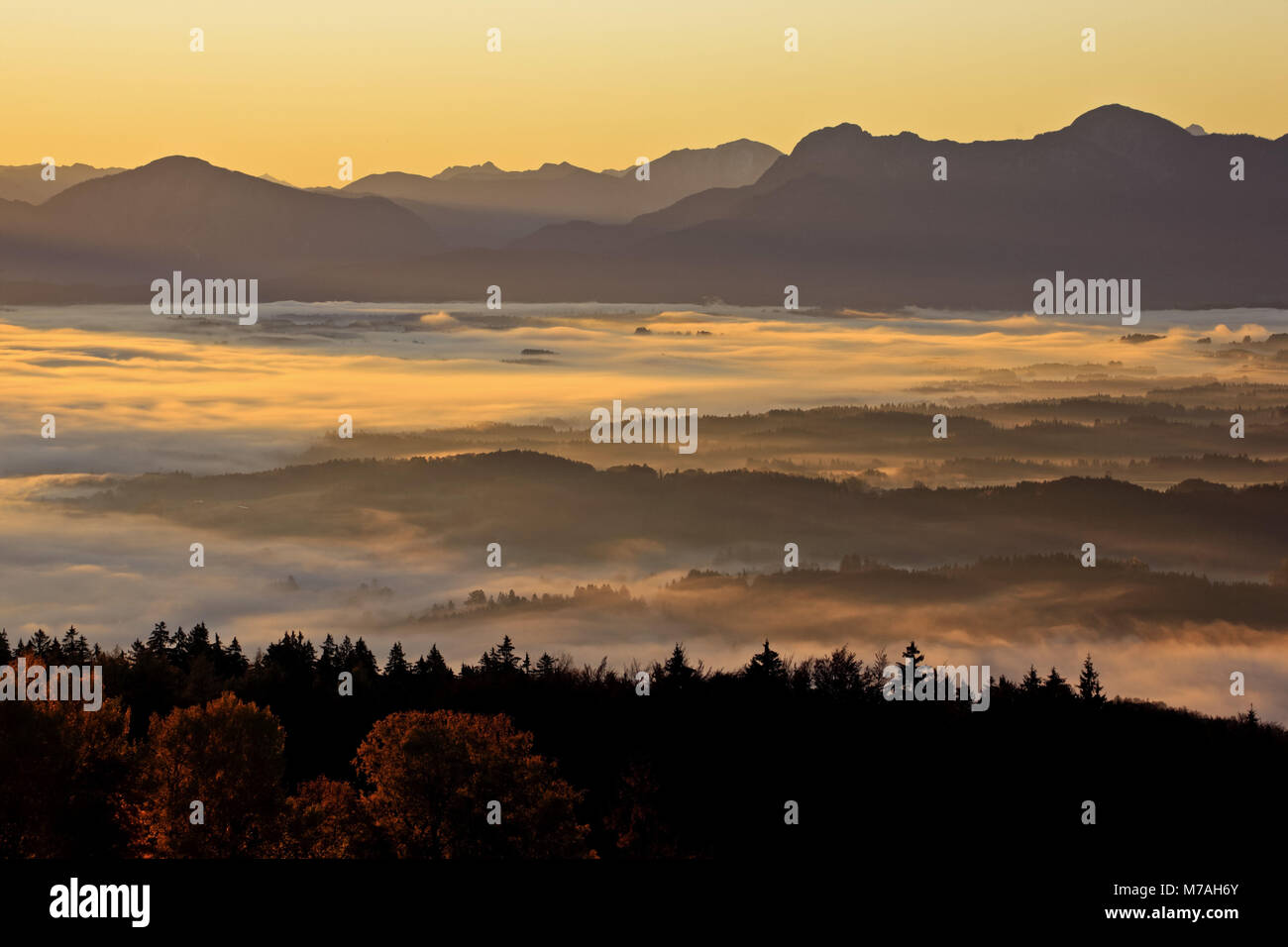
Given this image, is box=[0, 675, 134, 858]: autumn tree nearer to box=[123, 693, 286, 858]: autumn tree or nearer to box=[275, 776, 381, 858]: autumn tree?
box=[123, 693, 286, 858]: autumn tree

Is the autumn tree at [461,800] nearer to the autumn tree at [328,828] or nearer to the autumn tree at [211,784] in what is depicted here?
the autumn tree at [328,828]

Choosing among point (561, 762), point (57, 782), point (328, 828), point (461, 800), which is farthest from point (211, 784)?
point (561, 762)

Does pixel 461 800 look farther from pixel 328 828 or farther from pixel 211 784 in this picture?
pixel 211 784

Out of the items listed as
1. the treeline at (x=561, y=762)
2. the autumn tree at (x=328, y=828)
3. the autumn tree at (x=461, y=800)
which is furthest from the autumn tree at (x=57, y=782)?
the autumn tree at (x=461, y=800)
